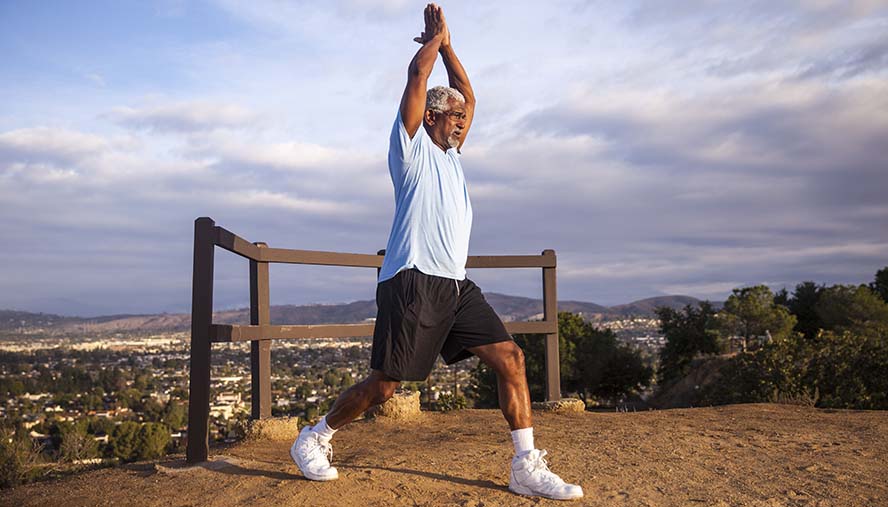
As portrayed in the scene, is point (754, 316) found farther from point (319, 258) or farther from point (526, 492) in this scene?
point (526, 492)

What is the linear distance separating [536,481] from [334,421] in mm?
1110

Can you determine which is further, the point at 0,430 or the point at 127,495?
the point at 0,430

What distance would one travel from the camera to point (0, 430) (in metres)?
7.91

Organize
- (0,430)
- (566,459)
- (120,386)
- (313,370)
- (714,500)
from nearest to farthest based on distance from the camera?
(714,500), (566,459), (0,430), (313,370), (120,386)

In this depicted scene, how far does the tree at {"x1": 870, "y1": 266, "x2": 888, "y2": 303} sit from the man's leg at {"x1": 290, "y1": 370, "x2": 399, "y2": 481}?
3780cm

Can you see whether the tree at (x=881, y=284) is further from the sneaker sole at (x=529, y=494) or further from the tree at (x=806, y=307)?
the sneaker sole at (x=529, y=494)

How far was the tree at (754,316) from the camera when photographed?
34.0m

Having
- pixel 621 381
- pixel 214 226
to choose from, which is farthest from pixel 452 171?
pixel 621 381

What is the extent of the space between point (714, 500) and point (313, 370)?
1938 cm

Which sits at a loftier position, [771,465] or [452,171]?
[452,171]

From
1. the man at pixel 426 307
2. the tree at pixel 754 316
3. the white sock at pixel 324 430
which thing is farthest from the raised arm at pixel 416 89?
the tree at pixel 754 316

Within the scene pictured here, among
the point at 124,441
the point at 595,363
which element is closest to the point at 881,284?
the point at 595,363

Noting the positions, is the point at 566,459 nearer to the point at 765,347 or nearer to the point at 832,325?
the point at 765,347

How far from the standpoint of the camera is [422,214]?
384 cm
